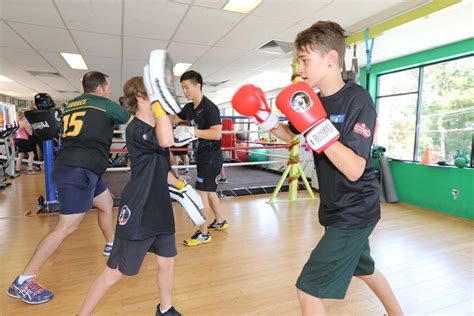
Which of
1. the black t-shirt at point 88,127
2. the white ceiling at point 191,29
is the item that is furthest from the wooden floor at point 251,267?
the white ceiling at point 191,29

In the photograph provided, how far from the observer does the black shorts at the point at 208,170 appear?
263 cm

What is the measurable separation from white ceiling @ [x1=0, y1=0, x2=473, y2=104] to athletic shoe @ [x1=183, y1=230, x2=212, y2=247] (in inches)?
92.6

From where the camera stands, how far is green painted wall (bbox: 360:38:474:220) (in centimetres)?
374

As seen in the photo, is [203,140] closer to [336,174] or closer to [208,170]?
[208,170]

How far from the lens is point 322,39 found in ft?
3.41

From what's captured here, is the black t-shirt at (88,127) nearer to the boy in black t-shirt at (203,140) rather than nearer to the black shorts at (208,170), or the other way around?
the boy in black t-shirt at (203,140)

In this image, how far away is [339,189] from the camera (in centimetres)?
110

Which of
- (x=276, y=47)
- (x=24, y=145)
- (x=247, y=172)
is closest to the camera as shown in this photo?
(x=276, y=47)

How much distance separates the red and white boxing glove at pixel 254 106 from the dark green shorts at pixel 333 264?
557 millimetres

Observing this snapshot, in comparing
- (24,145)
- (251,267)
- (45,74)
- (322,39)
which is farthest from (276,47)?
(45,74)

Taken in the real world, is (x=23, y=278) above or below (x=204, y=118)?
below

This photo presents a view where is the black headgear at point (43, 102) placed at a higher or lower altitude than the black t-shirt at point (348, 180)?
higher

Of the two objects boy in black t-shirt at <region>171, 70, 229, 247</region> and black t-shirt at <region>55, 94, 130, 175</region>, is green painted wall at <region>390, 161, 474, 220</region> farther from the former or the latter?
black t-shirt at <region>55, 94, 130, 175</region>

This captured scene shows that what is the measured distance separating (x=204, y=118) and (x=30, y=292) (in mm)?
1627
